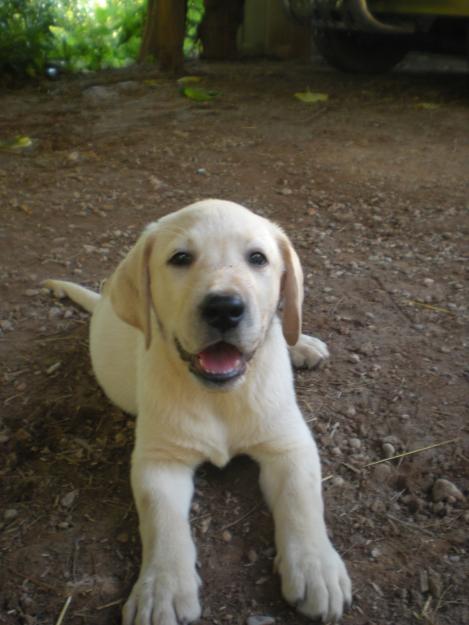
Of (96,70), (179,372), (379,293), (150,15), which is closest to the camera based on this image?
(179,372)

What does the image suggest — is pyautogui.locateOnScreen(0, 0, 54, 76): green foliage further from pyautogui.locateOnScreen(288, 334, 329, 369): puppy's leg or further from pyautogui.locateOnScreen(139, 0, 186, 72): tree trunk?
pyautogui.locateOnScreen(288, 334, 329, 369): puppy's leg

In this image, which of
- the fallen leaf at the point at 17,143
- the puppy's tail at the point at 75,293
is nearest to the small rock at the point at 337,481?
the puppy's tail at the point at 75,293

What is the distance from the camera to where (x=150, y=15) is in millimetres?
9898

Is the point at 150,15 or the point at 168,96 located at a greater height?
the point at 150,15

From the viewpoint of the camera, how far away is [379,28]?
309 inches

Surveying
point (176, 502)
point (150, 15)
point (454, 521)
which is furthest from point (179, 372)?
point (150, 15)

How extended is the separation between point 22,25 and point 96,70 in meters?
1.25

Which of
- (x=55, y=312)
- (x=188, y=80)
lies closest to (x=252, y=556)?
(x=55, y=312)

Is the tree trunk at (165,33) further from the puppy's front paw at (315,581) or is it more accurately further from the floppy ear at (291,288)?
the puppy's front paw at (315,581)

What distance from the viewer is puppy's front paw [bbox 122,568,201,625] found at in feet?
6.63

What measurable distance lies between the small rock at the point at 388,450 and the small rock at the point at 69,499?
4.17 feet

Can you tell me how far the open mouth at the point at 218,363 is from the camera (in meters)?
2.34

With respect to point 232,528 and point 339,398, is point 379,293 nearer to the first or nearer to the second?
A: point 339,398

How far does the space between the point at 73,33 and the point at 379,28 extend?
5.50 metres
